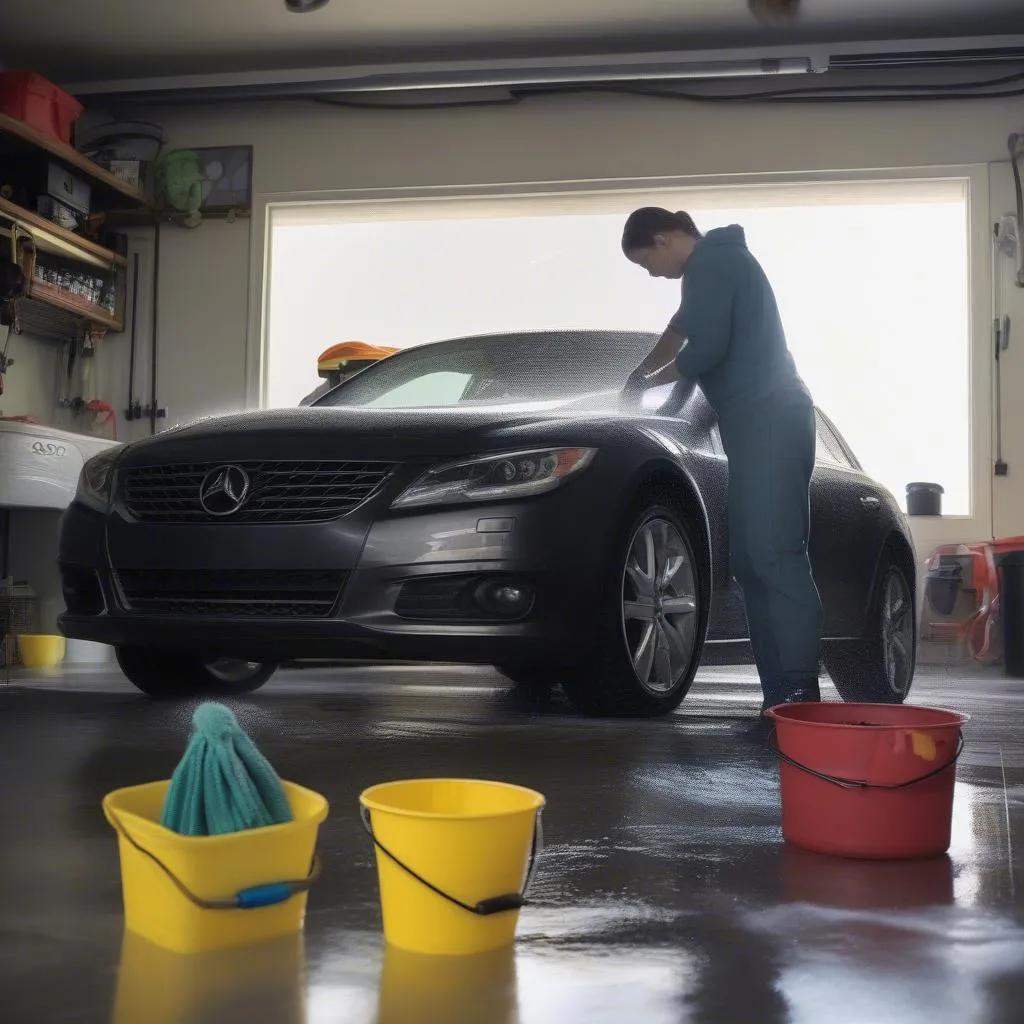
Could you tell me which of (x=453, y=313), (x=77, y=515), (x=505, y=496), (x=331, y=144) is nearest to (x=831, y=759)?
(x=505, y=496)

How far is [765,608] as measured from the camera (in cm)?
332

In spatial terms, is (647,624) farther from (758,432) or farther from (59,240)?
(59,240)

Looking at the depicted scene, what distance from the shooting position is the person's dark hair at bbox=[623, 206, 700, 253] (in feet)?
11.5

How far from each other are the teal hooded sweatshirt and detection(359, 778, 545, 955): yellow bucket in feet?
7.01

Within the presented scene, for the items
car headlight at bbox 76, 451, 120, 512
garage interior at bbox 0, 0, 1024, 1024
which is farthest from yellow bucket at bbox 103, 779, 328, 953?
garage interior at bbox 0, 0, 1024, 1024

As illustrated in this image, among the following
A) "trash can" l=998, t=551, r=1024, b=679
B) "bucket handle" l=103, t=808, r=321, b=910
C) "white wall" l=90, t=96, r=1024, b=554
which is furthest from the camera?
"white wall" l=90, t=96, r=1024, b=554

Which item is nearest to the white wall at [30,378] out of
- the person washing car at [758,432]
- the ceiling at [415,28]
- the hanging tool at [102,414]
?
the hanging tool at [102,414]

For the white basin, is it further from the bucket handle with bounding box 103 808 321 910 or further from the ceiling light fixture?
the bucket handle with bounding box 103 808 321 910

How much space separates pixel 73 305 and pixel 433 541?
4.68 m

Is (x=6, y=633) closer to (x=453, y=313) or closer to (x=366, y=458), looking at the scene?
(x=453, y=313)

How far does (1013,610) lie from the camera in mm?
6082

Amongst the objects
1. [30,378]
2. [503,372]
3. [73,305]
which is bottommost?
[503,372]

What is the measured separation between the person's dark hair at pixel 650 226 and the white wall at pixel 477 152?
12.8 feet

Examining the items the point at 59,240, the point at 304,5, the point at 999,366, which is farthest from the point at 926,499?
the point at 59,240
